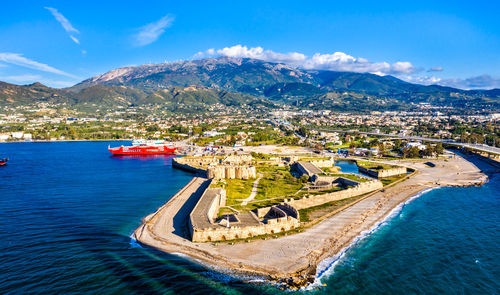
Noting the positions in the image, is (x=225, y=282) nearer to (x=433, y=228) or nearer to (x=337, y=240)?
(x=337, y=240)

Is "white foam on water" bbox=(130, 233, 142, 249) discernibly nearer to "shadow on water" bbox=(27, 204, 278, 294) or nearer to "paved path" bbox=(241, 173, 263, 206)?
"shadow on water" bbox=(27, 204, 278, 294)

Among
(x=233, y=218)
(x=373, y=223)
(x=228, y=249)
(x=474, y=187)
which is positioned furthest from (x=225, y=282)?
(x=474, y=187)

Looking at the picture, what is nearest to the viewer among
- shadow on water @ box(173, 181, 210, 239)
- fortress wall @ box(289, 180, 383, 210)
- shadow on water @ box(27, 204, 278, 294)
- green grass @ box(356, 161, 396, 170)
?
shadow on water @ box(27, 204, 278, 294)

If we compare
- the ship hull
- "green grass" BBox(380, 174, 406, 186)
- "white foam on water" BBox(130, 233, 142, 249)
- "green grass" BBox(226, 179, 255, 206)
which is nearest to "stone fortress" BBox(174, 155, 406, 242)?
"green grass" BBox(226, 179, 255, 206)

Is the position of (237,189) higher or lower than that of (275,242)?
higher

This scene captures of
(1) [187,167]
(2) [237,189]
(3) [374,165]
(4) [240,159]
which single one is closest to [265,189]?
(2) [237,189]

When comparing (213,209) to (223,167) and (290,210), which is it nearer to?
(290,210)

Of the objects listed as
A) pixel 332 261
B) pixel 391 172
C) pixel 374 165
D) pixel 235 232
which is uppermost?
pixel 374 165

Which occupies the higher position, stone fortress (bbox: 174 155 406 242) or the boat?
the boat
